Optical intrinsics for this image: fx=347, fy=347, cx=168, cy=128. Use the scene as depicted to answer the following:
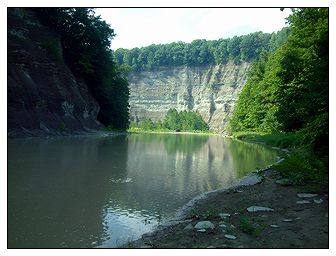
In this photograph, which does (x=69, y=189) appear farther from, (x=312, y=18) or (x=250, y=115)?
(x=250, y=115)

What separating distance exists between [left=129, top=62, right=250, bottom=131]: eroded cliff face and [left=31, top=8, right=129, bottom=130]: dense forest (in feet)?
335

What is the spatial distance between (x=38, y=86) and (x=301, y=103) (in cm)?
3544

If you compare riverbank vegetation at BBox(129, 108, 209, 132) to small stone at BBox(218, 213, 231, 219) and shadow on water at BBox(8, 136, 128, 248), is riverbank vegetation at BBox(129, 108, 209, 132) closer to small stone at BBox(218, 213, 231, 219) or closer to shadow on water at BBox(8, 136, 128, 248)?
shadow on water at BBox(8, 136, 128, 248)

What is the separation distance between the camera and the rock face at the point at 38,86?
34.5 m

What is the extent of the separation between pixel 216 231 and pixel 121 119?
66.6 meters

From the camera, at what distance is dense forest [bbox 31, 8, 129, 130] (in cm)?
5643

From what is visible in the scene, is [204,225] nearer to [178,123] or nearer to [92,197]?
[92,197]

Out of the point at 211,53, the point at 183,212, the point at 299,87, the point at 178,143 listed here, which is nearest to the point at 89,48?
the point at 178,143

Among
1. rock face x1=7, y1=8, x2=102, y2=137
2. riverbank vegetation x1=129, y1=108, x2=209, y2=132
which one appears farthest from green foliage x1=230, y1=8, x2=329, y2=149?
riverbank vegetation x1=129, y1=108, x2=209, y2=132

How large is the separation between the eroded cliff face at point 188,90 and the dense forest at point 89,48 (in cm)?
10224

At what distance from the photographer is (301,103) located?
40.3 feet

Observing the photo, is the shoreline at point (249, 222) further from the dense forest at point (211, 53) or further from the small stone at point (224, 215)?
the dense forest at point (211, 53)

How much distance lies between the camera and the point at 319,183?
1047cm
